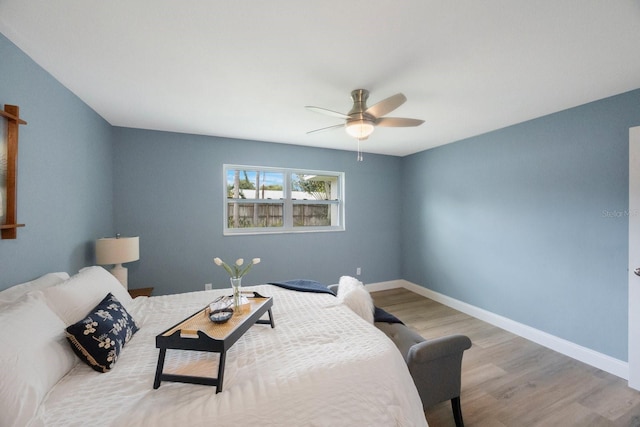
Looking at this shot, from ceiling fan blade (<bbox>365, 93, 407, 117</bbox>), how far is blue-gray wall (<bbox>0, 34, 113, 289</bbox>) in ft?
7.74

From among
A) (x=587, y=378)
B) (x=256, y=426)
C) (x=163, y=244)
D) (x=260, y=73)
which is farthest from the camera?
(x=163, y=244)

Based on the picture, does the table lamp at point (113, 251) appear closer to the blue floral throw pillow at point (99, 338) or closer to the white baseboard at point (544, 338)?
the blue floral throw pillow at point (99, 338)

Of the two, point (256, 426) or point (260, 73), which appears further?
point (260, 73)

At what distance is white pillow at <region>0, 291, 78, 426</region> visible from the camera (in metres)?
0.94

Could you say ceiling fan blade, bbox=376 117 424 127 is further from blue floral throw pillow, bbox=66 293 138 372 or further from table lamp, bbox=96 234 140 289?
table lamp, bbox=96 234 140 289

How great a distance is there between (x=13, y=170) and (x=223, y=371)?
1.74 meters

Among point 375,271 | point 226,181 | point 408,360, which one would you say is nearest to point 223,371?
point 408,360

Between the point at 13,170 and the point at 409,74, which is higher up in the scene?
the point at 409,74

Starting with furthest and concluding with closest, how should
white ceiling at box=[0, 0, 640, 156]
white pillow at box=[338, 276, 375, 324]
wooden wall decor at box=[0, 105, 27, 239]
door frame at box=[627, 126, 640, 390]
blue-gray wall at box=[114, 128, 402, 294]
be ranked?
blue-gray wall at box=[114, 128, 402, 294] → door frame at box=[627, 126, 640, 390] → white pillow at box=[338, 276, 375, 324] → wooden wall decor at box=[0, 105, 27, 239] → white ceiling at box=[0, 0, 640, 156]

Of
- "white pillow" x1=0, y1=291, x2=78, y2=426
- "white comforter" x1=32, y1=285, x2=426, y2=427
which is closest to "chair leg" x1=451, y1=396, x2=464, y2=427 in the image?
"white comforter" x1=32, y1=285, x2=426, y2=427

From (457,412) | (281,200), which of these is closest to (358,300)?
(457,412)

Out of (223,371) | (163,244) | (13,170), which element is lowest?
(223,371)

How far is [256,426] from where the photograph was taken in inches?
39.9

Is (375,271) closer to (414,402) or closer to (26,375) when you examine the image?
(414,402)
